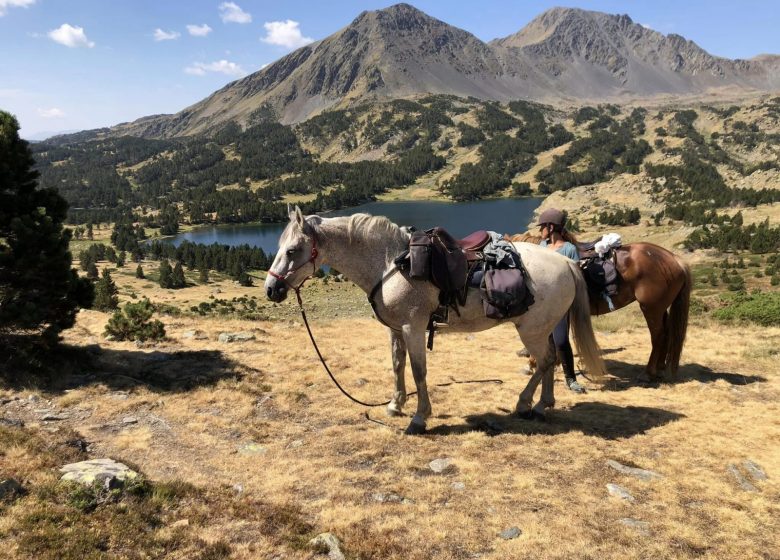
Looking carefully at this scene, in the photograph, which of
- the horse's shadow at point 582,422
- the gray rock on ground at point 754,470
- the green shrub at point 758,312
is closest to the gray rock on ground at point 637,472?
the horse's shadow at point 582,422

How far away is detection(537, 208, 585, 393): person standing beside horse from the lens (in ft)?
29.3

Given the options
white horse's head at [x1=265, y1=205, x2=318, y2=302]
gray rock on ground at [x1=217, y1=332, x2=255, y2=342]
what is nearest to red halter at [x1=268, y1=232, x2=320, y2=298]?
white horse's head at [x1=265, y1=205, x2=318, y2=302]

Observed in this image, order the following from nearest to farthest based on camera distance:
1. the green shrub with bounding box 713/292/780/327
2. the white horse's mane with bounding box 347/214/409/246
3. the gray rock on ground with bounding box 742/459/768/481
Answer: the gray rock on ground with bounding box 742/459/768/481
the white horse's mane with bounding box 347/214/409/246
the green shrub with bounding box 713/292/780/327

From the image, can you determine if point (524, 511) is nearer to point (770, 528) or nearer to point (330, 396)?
point (770, 528)

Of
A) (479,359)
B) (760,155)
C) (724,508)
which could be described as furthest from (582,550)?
(760,155)

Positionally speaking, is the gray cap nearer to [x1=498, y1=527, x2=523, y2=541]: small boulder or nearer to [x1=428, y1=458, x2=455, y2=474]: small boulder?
[x1=428, y1=458, x2=455, y2=474]: small boulder

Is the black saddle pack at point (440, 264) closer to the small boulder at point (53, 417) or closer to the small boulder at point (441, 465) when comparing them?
A: the small boulder at point (441, 465)

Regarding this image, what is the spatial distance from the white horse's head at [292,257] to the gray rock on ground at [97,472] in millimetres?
2682

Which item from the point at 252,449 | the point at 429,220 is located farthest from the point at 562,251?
the point at 429,220

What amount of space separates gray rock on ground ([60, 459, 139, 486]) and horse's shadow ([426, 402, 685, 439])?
13.7 feet

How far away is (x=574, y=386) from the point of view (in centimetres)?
900

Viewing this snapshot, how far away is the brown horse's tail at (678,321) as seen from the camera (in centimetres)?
927

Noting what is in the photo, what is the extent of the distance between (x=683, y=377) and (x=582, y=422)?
3.58 meters

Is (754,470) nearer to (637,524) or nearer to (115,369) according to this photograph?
(637,524)
